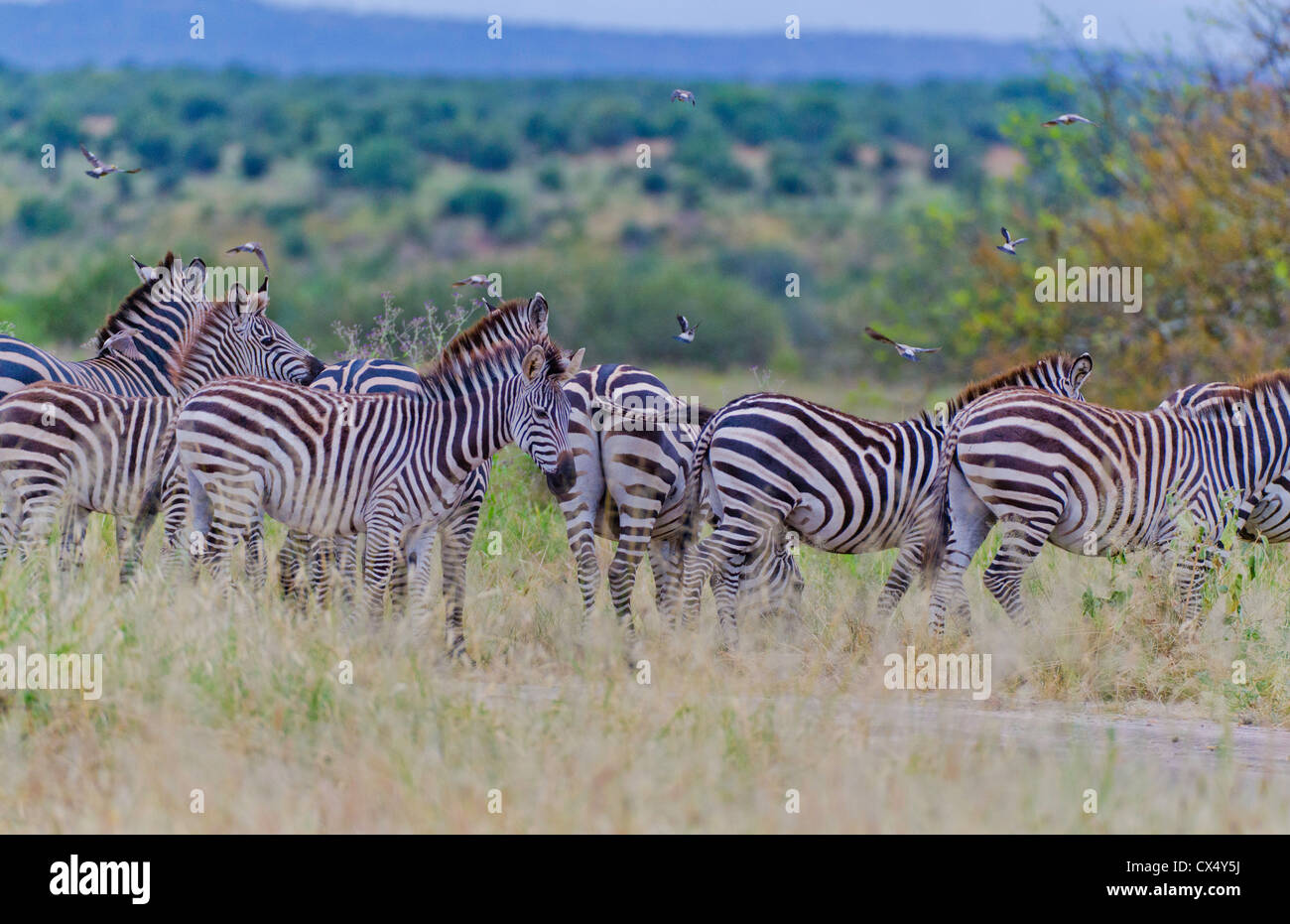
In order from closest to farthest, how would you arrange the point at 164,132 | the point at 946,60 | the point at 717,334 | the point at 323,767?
the point at 323,767, the point at 717,334, the point at 164,132, the point at 946,60

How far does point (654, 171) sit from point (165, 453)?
51987 mm

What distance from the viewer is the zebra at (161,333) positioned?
30.5ft

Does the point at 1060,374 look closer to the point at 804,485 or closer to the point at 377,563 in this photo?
the point at 804,485

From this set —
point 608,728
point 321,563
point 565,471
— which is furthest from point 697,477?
point 608,728

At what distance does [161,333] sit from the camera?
9.49m

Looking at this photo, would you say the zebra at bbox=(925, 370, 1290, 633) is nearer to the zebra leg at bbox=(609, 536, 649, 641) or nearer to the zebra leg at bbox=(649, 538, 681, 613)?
the zebra leg at bbox=(649, 538, 681, 613)

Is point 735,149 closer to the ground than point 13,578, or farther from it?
farther from it

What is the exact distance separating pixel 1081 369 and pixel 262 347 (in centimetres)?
492

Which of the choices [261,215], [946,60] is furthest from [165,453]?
[946,60]

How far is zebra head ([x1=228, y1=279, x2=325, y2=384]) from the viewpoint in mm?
9258

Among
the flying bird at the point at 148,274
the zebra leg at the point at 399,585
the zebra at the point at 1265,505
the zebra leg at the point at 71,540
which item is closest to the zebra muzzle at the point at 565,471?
the zebra leg at the point at 399,585

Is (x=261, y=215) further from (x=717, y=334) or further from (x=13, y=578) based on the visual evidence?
(x=13, y=578)

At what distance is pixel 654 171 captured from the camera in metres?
58.9

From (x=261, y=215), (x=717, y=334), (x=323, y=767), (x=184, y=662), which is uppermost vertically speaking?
(x=261, y=215)
